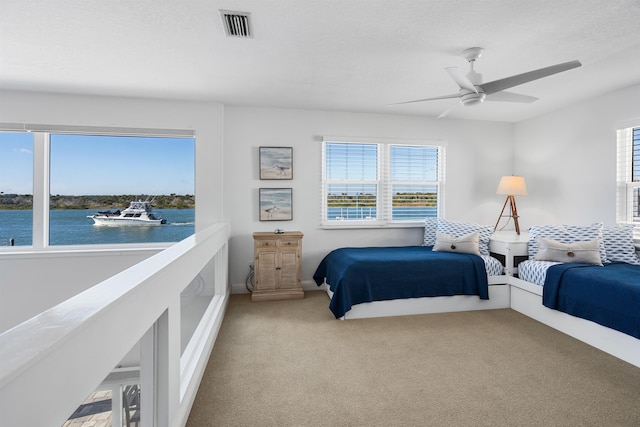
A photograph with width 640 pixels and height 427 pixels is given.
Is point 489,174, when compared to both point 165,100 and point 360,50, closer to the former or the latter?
point 360,50

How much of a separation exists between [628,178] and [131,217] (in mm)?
6011

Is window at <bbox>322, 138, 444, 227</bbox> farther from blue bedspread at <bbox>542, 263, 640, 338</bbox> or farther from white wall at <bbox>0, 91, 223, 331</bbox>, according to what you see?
blue bedspread at <bbox>542, 263, 640, 338</bbox>

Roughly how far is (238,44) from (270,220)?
2347mm

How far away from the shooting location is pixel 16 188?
375 cm

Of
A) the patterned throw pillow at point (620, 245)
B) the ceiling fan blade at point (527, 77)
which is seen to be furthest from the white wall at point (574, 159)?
the ceiling fan blade at point (527, 77)

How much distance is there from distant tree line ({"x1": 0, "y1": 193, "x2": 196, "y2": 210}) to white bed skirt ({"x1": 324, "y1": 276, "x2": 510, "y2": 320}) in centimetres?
258

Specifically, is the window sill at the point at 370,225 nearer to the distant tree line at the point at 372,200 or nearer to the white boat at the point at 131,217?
the distant tree line at the point at 372,200

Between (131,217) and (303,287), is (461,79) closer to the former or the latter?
(303,287)

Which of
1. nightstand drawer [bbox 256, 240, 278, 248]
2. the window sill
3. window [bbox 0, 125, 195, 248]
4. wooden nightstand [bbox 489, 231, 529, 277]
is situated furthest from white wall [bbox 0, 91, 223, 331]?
wooden nightstand [bbox 489, 231, 529, 277]

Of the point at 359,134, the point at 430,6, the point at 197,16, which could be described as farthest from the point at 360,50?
the point at 359,134

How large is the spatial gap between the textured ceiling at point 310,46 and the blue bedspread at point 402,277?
1.92 meters

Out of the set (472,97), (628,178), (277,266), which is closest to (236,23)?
(472,97)

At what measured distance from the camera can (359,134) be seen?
4.56 metres

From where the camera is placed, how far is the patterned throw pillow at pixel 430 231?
177 inches
